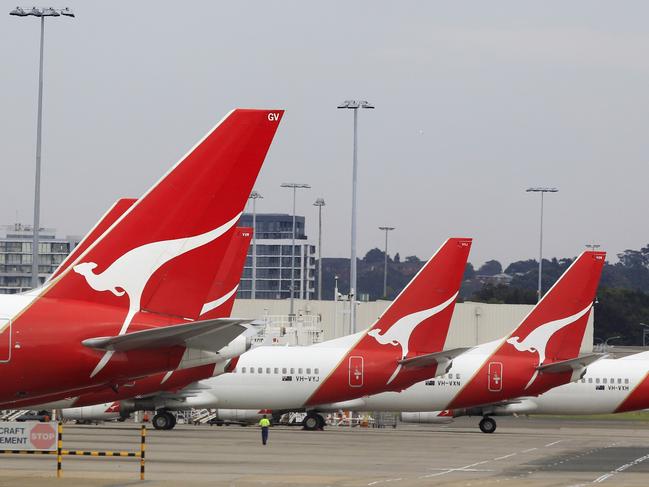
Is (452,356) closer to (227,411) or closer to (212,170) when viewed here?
(227,411)

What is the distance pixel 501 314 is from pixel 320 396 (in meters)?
44.4

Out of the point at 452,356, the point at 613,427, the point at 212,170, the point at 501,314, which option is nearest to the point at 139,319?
Answer: the point at 212,170

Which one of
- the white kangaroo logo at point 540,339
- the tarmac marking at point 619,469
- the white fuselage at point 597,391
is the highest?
the white kangaroo logo at point 540,339

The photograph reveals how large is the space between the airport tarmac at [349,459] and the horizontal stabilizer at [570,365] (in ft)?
9.30

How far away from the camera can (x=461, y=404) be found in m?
56.8

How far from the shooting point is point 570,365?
55.2m

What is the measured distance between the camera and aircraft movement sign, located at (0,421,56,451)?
27969 mm

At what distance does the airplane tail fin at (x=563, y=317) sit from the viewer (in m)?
56.6

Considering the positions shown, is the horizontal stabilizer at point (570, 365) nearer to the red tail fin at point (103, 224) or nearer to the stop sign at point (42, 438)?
the red tail fin at point (103, 224)

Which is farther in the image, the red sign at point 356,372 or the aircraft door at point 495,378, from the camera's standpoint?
the aircraft door at point 495,378

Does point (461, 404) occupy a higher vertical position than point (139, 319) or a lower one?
lower

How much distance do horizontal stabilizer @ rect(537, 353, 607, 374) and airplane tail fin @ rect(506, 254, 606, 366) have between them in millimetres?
740

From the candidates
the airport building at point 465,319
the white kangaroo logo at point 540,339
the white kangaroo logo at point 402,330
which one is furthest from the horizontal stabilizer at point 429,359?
the airport building at point 465,319

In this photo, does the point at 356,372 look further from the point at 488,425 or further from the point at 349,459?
the point at 349,459
